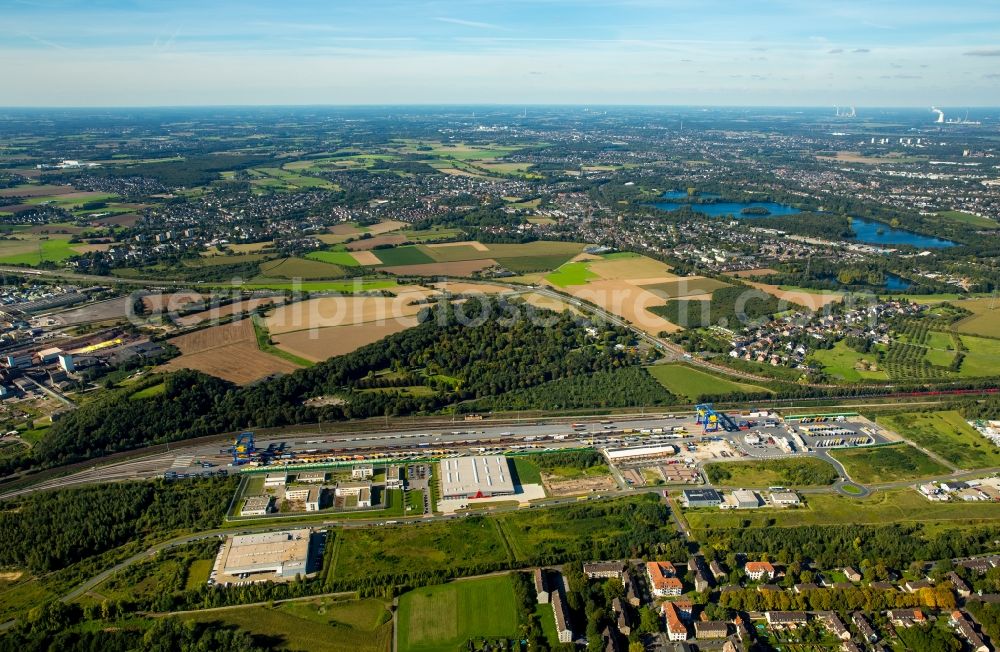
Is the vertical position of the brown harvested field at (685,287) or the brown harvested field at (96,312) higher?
the brown harvested field at (685,287)

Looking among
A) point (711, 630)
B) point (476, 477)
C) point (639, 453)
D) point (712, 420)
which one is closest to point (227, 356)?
point (476, 477)

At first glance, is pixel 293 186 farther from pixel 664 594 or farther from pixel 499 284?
pixel 664 594

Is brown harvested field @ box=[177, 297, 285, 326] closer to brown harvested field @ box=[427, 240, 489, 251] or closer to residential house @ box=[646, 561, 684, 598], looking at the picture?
brown harvested field @ box=[427, 240, 489, 251]

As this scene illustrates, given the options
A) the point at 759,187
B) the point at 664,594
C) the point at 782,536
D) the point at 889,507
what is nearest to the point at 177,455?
the point at 664,594

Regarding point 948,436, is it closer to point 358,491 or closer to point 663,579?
point 663,579

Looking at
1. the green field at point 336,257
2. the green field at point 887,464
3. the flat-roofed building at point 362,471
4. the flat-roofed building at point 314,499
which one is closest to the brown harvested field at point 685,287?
the green field at point 887,464

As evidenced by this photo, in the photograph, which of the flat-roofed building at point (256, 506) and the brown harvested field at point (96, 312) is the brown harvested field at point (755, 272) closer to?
the flat-roofed building at point (256, 506)

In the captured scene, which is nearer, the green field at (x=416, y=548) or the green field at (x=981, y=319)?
the green field at (x=416, y=548)
